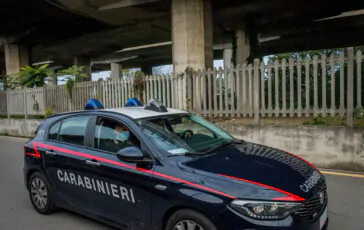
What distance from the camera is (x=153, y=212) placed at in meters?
3.03

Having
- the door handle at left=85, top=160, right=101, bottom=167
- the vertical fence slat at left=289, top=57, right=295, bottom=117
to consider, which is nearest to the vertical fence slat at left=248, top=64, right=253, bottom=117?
the vertical fence slat at left=289, top=57, right=295, bottom=117

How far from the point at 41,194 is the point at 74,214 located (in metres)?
0.57

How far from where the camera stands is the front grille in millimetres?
2539

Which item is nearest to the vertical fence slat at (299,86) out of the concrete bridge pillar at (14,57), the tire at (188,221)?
the tire at (188,221)

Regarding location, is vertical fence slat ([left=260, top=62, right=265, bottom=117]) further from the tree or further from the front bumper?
the tree

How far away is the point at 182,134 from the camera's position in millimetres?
3768

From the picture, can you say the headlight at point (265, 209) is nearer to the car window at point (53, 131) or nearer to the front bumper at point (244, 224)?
the front bumper at point (244, 224)

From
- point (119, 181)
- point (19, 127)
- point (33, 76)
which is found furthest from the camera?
point (33, 76)

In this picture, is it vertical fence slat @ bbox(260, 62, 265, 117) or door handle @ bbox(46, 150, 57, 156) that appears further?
vertical fence slat @ bbox(260, 62, 265, 117)

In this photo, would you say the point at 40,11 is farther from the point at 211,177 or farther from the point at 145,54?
the point at 211,177

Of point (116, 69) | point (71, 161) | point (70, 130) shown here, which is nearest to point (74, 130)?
point (70, 130)

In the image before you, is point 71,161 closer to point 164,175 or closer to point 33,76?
point 164,175

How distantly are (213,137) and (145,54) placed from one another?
24.1 m

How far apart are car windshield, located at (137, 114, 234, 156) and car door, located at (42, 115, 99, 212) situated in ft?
2.82
